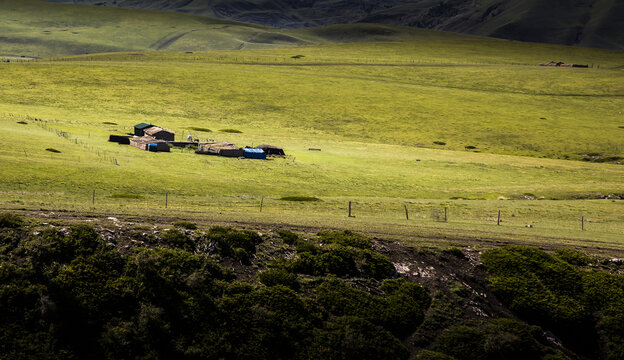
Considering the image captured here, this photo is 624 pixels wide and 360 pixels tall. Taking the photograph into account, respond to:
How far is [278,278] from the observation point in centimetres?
2516

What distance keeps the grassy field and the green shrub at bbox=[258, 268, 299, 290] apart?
10.4m

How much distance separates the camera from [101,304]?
856 inches

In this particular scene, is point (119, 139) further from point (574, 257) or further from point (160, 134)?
point (574, 257)

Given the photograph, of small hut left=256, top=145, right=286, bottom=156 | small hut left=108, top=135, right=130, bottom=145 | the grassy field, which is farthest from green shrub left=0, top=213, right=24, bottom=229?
small hut left=108, top=135, right=130, bottom=145

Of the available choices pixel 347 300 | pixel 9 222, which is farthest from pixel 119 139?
pixel 347 300

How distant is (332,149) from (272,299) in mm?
83943

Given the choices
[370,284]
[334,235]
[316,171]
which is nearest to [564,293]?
[370,284]

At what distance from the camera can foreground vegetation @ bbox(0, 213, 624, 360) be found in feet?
69.1

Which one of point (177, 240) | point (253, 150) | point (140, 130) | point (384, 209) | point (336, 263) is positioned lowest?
point (384, 209)

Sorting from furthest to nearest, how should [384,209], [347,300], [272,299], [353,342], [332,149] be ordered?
1. [332,149]
2. [384,209]
3. [347,300]
4. [272,299]
5. [353,342]

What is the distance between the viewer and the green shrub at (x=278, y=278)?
25008 millimetres

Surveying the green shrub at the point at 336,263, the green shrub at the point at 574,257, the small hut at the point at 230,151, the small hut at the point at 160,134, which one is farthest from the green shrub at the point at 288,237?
the small hut at the point at 160,134

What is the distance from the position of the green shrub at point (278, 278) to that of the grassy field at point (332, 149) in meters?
10.4

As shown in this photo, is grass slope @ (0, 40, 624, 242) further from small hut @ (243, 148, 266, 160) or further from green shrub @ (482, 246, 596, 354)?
green shrub @ (482, 246, 596, 354)
